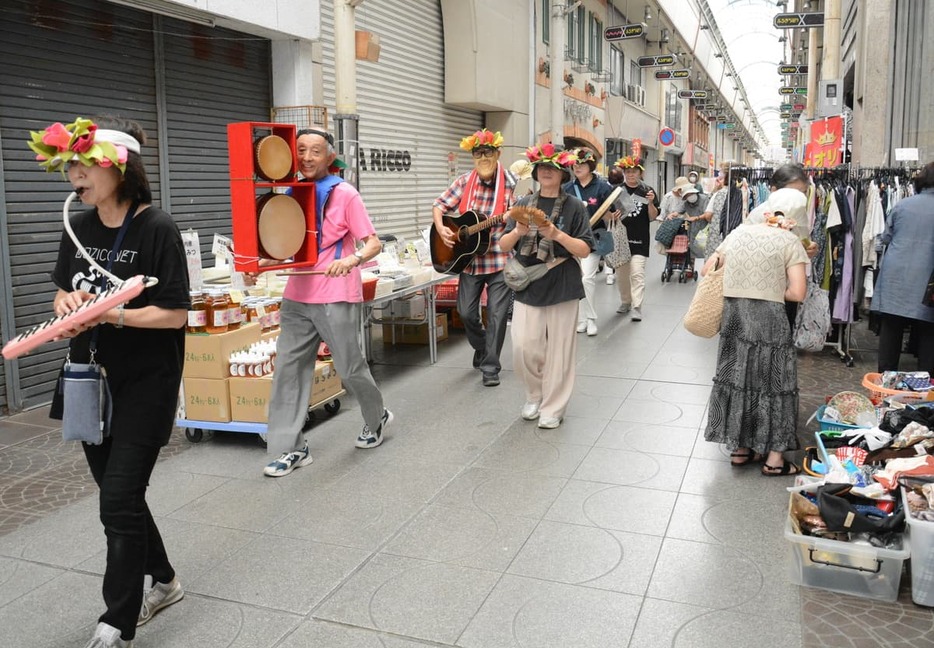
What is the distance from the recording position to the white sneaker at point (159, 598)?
3131mm

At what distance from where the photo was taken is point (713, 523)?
399 cm

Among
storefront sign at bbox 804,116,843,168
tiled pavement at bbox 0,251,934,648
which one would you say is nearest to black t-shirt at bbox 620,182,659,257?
storefront sign at bbox 804,116,843,168

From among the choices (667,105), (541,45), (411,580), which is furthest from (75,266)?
(667,105)

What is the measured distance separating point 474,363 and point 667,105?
93.8 feet

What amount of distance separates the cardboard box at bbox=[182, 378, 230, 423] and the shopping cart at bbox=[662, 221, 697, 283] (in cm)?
915

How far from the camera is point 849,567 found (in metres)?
3.31

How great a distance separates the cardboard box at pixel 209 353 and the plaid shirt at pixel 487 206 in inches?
80.7

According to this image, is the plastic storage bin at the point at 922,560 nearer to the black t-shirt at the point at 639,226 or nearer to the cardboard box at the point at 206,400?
the cardboard box at the point at 206,400

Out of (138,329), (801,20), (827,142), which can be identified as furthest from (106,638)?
(801,20)

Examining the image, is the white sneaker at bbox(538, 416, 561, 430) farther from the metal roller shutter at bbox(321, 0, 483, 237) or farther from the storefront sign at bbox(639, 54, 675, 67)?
the storefront sign at bbox(639, 54, 675, 67)

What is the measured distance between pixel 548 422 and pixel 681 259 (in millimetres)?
8448

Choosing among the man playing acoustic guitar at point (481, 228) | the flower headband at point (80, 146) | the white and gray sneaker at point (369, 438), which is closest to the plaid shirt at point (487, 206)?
the man playing acoustic guitar at point (481, 228)

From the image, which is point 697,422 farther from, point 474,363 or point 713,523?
point 474,363

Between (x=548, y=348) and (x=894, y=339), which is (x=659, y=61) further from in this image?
(x=548, y=348)
